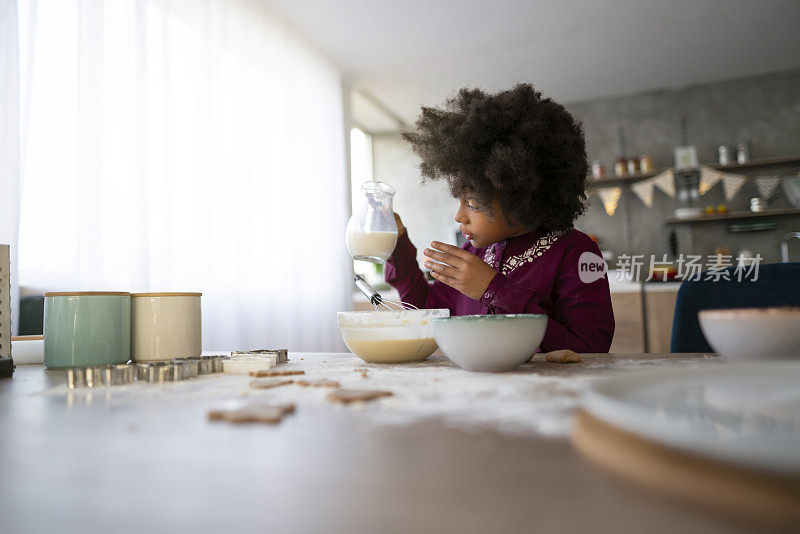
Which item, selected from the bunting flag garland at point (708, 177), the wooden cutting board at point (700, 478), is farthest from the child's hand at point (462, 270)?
the bunting flag garland at point (708, 177)

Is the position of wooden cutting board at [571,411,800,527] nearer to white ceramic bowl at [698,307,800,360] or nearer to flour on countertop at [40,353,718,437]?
flour on countertop at [40,353,718,437]

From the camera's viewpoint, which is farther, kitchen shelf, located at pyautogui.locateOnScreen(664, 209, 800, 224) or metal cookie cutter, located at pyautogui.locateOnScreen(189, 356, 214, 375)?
kitchen shelf, located at pyautogui.locateOnScreen(664, 209, 800, 224)

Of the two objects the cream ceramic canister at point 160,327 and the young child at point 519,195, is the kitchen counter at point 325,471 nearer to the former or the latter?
the cream ceramic canister at point 160,327

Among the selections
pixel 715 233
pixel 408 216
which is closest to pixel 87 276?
pixel 408 216

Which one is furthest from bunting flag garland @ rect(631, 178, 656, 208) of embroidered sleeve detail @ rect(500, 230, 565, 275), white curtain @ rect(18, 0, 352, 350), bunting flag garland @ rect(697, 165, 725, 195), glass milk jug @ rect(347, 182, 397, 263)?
glass milk jug @ rect(347, 182, 397, 263)

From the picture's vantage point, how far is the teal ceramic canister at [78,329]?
32.7 inches

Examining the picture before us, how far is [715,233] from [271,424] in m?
4.91

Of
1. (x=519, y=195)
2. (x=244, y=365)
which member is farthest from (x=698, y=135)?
(x=244, y=365)

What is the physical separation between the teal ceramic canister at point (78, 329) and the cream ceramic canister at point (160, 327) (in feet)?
0.16

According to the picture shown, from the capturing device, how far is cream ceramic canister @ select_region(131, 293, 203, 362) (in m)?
0.88

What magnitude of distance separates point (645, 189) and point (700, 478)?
477 cm

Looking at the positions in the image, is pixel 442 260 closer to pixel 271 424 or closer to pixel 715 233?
pixel 271 424

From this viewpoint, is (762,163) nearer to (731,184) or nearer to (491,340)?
(731,184)

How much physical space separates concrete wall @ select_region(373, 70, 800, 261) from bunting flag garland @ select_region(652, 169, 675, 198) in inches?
3.3
